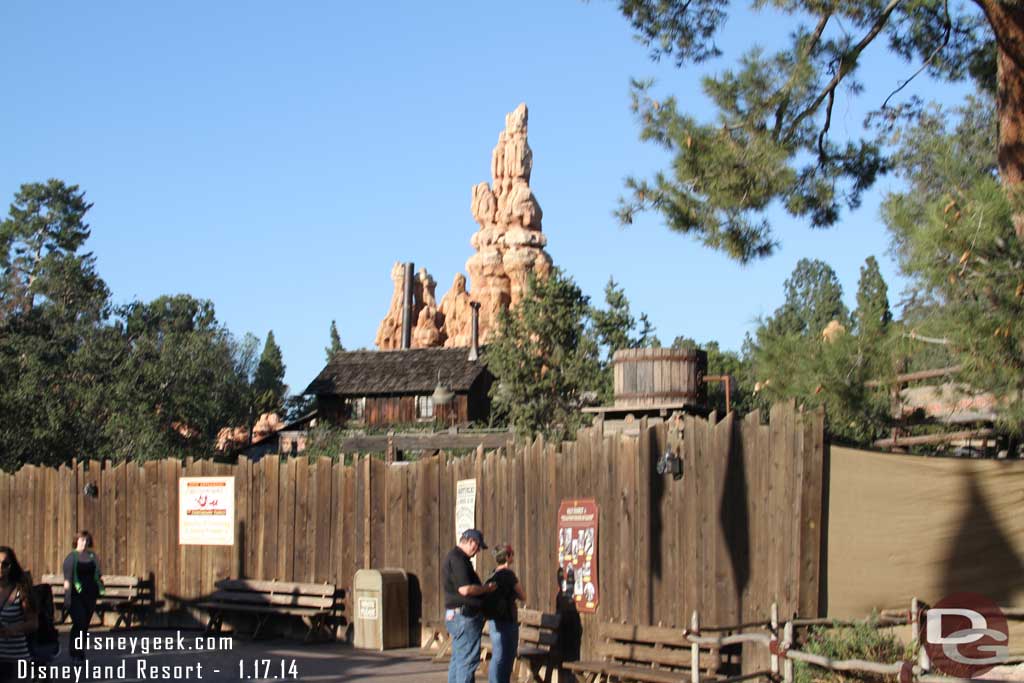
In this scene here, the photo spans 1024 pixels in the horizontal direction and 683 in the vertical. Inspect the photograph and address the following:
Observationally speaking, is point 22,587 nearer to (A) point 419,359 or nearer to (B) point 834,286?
(A) point 419,359

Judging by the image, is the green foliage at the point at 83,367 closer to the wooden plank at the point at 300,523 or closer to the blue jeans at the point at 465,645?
the wooden plank at the point at 300,523

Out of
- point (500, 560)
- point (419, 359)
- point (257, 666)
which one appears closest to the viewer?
point (500, 560)

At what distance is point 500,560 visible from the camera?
474 inches

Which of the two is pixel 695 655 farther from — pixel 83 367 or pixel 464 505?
pixel 83 367

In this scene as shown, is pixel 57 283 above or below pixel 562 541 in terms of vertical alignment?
above

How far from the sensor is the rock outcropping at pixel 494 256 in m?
125

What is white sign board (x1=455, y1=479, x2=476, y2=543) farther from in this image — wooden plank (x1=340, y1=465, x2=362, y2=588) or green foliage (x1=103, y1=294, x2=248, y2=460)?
green foliage (x1=103, y1=294, x2=248, y2=460)

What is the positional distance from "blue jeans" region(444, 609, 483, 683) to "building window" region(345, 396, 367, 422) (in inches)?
2361

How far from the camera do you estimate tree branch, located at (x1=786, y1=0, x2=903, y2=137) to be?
1375 cm

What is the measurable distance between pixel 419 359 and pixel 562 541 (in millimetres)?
58108

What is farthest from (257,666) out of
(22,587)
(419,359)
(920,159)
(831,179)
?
(419,359)

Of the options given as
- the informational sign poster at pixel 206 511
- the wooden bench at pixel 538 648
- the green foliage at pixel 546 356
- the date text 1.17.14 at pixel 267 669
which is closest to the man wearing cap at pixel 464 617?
the wooden bench at pixel 538 648

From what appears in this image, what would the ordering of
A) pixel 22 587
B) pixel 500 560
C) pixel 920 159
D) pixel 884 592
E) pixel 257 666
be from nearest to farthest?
pixel 22 587
pixel 884 592
pixel 500 560
pixel 257 666
pixel 920 159

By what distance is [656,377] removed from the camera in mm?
17047
